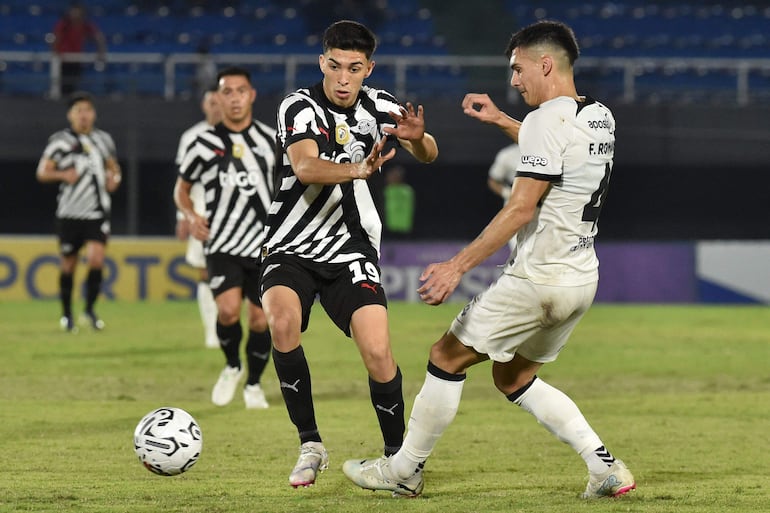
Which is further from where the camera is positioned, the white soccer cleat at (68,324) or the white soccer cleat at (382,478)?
the white soccer cleat at (68,324)

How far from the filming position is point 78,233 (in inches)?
604

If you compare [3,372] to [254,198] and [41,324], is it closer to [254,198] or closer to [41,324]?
[254,198]

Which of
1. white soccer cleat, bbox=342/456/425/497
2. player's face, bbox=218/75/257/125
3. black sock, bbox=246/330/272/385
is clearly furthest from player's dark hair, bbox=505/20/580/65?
black sock, bbox=246/330/272/385

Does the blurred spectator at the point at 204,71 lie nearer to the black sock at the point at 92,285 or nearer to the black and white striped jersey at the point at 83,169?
the black and white striped jersey at the point at 83,169

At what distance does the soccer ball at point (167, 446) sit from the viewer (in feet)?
20.0

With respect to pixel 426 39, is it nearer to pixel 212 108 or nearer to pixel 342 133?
pixel 212 108

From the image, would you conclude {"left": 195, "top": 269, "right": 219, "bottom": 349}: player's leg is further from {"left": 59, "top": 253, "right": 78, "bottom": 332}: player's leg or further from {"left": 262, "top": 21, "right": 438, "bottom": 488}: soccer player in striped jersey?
{"left": 262, "top": 21, "right": 438, "bottom": 488}: soccer player in striped jersey

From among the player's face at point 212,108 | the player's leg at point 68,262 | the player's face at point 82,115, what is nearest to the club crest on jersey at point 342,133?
the player's face at point 212,108

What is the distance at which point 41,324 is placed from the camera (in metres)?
16.0

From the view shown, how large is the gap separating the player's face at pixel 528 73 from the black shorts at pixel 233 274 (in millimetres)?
4014

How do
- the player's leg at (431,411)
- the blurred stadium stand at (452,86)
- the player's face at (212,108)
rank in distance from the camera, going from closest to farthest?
the player's leg at (431,411), the player's face at (212,108), the blurred stadium stand at (452,86)

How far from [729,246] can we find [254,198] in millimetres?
12862

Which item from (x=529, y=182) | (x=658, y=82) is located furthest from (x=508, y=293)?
(x=658, y=82)

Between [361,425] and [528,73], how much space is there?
3.64 metres
